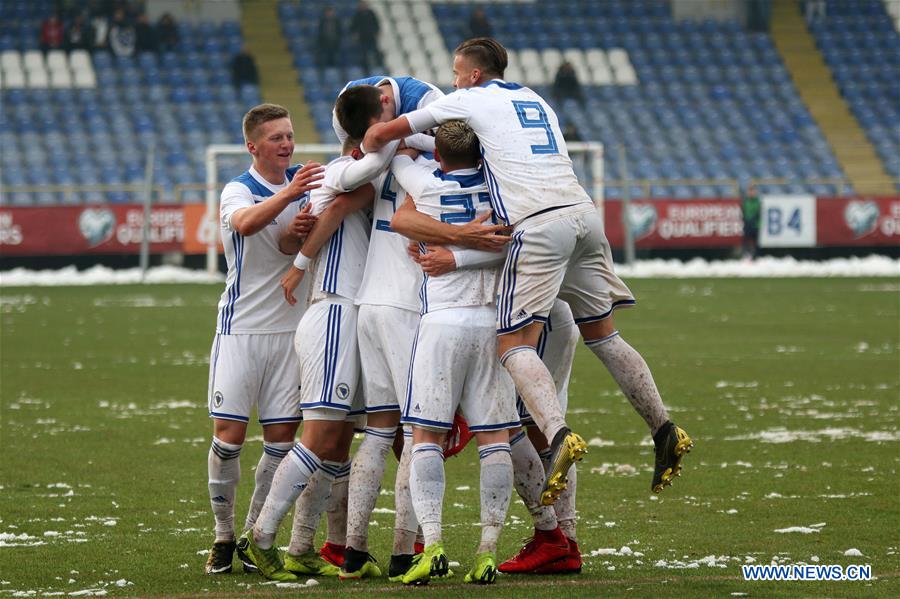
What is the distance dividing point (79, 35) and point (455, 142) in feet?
103

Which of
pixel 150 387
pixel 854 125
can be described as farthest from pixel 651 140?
pixel 150 387

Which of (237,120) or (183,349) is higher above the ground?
(237,120)

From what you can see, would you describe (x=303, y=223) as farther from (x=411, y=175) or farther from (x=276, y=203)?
(x=411, y=175)

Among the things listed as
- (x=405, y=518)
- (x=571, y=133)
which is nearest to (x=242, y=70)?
(x=571, y=133)

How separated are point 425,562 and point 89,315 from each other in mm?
16079

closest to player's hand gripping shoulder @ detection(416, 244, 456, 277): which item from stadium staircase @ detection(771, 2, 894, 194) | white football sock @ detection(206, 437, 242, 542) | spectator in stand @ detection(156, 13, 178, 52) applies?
white football sock @ detection(206, 437, 242, 542)

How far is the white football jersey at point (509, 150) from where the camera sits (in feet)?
18.5

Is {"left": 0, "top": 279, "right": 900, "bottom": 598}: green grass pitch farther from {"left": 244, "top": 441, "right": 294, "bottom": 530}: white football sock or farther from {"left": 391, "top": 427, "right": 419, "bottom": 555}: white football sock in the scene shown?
{"left": 244, "top": 441, "right": 294, "bottom": 530}: white football sock

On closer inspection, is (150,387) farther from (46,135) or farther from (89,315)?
(46,135)

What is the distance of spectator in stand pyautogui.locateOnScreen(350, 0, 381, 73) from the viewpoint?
3541cm

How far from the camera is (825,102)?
38.0 m

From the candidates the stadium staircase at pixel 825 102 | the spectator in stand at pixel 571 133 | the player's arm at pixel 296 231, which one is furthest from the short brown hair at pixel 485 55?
the stadium staircase at pixel 825 102

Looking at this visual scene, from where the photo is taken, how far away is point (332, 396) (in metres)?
5.73

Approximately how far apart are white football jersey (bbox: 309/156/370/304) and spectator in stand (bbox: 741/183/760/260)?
25.8 meters
